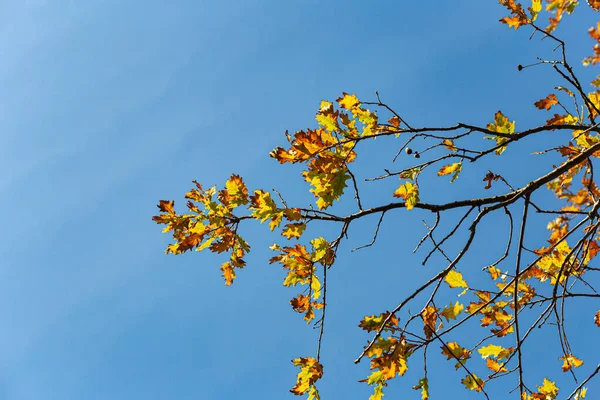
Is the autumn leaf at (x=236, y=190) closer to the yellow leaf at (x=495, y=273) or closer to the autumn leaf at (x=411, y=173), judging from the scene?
the autumn leaf at (x=411, y=173)

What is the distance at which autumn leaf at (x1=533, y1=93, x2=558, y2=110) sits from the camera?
3855mm

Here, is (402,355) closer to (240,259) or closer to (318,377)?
(318,377)

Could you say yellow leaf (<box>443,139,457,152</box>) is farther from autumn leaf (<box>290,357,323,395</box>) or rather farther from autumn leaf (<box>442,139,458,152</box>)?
autumn leaf (<box>290,357,323,395</box>)

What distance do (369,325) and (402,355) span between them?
256mm

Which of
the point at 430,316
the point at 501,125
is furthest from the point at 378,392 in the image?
the point at 501,125

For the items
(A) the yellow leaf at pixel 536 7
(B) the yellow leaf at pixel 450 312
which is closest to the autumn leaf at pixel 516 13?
(A) the yellow leaf at pixel 536 7

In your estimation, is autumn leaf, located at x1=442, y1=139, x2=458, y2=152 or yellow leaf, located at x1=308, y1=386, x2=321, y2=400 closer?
yellow leaf, located at x1=308, y1=386, x2=321, y2=400

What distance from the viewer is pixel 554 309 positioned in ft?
10.4

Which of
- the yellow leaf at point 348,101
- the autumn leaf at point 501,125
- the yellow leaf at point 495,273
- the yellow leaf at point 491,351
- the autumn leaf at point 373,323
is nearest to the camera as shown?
the autumn leaf at point 373,323

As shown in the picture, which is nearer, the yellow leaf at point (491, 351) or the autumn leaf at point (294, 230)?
the autumn leaf at point (294, 230)

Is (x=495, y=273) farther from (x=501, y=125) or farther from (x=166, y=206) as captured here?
(x=166, y=206)

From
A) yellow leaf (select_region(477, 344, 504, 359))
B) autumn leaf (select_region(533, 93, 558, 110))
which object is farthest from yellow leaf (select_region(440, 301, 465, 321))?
autumn leaf (select_region(533, 93, 558, 110))

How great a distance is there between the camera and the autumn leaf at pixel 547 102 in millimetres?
3855

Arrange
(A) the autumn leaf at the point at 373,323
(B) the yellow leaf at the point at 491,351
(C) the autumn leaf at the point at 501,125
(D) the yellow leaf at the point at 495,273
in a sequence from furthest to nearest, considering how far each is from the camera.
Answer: (D) the yellow leaf at the point at 495,273 < (B) the yellow leaf at the point at 491,351 < (C) the autumn leaf at the point at 501,125 < (A) the autumn leaf at the point at 373,323
